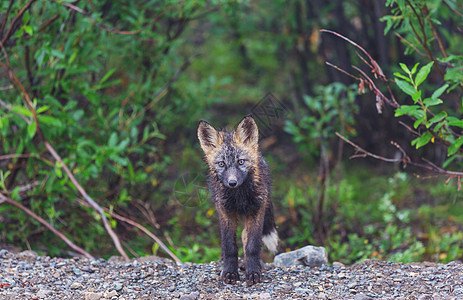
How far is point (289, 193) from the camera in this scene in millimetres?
Result: 7445

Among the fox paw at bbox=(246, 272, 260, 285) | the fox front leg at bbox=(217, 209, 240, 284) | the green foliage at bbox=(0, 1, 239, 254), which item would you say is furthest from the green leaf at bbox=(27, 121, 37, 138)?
the fox paw at bbox=(246, 272, 260, 285)

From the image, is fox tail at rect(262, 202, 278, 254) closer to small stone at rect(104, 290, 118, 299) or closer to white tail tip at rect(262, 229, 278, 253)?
white tail tip at rect(262, 229, 278, 253)

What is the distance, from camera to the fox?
173 inches

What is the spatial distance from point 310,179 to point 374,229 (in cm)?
179

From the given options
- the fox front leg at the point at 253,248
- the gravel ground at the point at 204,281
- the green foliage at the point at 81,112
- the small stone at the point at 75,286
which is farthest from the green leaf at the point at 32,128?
the fox front leg at the point at 253,248

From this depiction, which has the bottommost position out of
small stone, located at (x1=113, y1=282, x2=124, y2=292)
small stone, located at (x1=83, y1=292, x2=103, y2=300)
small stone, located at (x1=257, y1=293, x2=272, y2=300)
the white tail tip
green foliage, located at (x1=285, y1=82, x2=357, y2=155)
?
small stone, located at (x1=83, y1=292, x2=103, y2=300)

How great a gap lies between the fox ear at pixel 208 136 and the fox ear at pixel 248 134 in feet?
0.50

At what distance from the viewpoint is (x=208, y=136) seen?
459 cm

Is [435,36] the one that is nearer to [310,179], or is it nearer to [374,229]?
[374,229]

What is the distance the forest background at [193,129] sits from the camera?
5.50 metres

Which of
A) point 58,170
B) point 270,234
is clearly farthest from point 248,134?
point 58,170

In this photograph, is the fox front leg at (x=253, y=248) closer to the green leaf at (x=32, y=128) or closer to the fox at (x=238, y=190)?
the fox at (x=238, y=190)

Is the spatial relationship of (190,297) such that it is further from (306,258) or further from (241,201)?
(306,258)

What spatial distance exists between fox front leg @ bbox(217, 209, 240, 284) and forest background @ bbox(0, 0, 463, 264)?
0.78m
